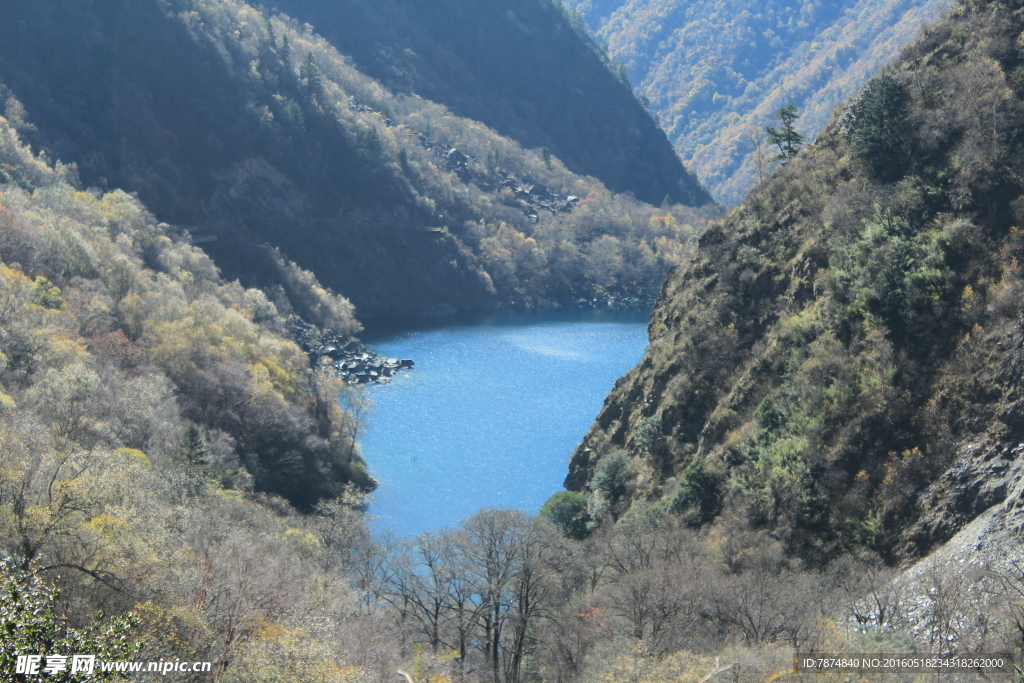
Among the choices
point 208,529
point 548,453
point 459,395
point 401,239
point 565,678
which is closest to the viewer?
point 565,678

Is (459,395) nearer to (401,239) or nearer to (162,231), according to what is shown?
(162,231)

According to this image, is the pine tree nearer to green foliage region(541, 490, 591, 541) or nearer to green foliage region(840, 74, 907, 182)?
green foliage region(541, 490, 591, 541)

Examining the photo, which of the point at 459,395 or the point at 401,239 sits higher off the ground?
the point at 401,239

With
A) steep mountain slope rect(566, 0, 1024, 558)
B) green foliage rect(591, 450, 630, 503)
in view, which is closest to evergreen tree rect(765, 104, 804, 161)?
steep mountain slope rect(566, 0, 1024, 558)

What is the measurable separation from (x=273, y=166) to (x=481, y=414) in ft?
Result: 271

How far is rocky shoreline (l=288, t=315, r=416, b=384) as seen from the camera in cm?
10619

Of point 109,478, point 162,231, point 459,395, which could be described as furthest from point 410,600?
point 162,231

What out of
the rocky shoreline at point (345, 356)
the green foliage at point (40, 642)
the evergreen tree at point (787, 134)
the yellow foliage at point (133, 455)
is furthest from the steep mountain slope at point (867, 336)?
the rocky shoreline at point (345, 356)

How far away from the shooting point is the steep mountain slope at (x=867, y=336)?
3406 cm

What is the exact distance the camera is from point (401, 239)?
541 ft

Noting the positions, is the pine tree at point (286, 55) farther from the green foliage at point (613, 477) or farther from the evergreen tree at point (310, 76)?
the green foliage at point (613, 477)

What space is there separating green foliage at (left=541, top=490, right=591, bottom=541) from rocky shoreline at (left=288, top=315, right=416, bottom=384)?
5604 cm

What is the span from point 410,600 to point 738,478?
1668 cm

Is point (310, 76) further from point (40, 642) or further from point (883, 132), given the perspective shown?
point (40, 642)
